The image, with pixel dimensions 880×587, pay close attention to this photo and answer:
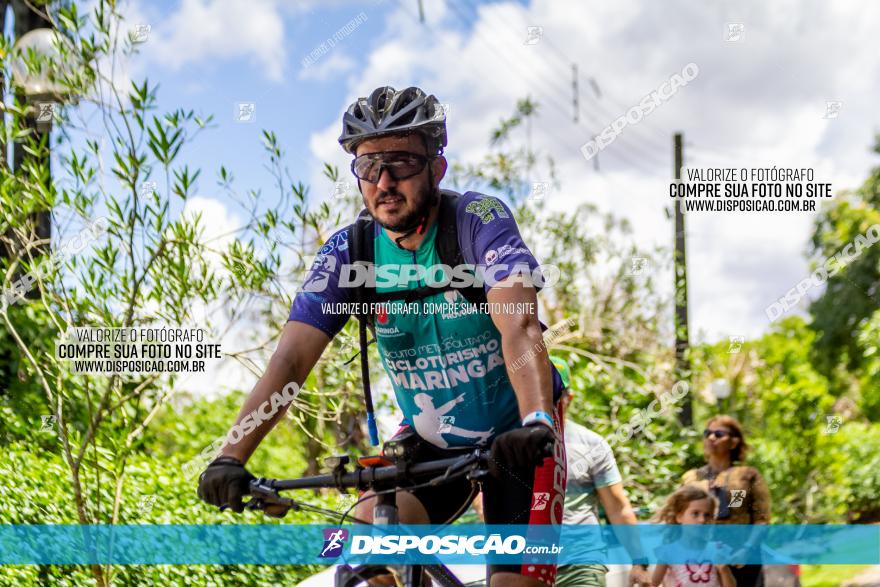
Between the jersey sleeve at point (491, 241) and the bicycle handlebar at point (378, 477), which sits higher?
the jersey sleeve at point (491, 241)

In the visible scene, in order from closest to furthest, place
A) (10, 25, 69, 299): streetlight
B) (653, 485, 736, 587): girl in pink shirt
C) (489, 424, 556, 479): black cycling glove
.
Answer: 1. (489, 424, 556, 479): black cycling glove
2. (653, 485, 736, 587): girl in pink shirt
3. (10, 25, 69, 299): streetlight

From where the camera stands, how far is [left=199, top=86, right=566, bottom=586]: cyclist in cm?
304

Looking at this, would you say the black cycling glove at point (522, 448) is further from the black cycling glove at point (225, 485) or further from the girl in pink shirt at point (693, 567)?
the girl in pink shirt at point (693, 567)

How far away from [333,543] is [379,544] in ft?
0.79

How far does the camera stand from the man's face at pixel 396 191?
313 cm

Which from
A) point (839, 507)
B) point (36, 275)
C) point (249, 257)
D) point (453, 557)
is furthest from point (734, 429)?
point (839, 507)

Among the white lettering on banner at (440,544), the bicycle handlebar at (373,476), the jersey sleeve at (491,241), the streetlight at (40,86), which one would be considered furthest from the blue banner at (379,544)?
the streetlight at (40,86)

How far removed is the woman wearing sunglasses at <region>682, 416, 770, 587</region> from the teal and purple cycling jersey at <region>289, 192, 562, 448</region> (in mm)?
3949

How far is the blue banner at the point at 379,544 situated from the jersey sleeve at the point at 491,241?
0.83 m

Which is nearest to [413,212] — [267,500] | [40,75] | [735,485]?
[267,500]

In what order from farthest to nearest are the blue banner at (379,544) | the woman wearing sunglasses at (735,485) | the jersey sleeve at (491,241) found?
1. the woman wearing sunglasses at (735,485)
2. the jersey sleeve at (491,241)
3. the blue banner at (379,544)

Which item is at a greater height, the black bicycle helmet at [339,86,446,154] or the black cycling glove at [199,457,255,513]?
the black bicycle helmet at [339,86,446,154]

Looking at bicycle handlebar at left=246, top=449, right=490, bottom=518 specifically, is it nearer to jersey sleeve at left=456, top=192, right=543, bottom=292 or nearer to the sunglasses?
jersey sleeve at left=456, top=192, right=543, bottom=292

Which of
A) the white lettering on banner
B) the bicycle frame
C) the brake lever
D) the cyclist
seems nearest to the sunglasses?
the cyclist
